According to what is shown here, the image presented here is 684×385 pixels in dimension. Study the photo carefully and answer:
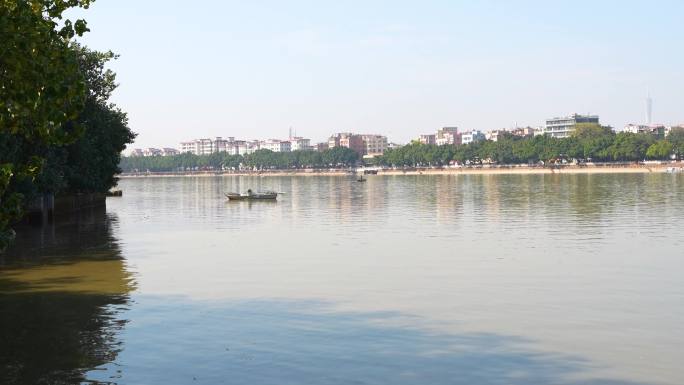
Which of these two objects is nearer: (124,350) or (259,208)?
(124,350)

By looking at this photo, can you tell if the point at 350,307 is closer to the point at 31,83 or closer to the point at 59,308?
the point at 59,308

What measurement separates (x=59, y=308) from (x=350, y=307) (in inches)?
369

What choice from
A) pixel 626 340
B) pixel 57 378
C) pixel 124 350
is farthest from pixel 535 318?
pixel 57 378

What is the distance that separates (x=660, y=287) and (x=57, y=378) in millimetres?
21880

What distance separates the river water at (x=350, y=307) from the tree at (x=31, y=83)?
5.14 metres

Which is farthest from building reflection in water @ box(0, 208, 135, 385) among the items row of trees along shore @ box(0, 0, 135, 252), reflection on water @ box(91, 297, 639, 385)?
row of trees along shore @ box(0, 0, 135, 252)

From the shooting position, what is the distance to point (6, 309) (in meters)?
27.1

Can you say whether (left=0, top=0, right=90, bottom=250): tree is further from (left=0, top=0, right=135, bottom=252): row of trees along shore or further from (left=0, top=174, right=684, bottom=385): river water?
(left=0, top=174, right=684, bottom=385): river water

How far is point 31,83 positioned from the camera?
17.1m

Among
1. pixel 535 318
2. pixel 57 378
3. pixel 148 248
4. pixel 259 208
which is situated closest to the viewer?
pixel 57 378

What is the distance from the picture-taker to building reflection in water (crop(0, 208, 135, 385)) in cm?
1995

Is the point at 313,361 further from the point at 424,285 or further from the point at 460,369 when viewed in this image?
the point at 424,285

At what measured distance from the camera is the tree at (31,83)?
1620 centimetres

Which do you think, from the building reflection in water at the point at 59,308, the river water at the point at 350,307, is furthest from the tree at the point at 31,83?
the river water at the point at 350,307
